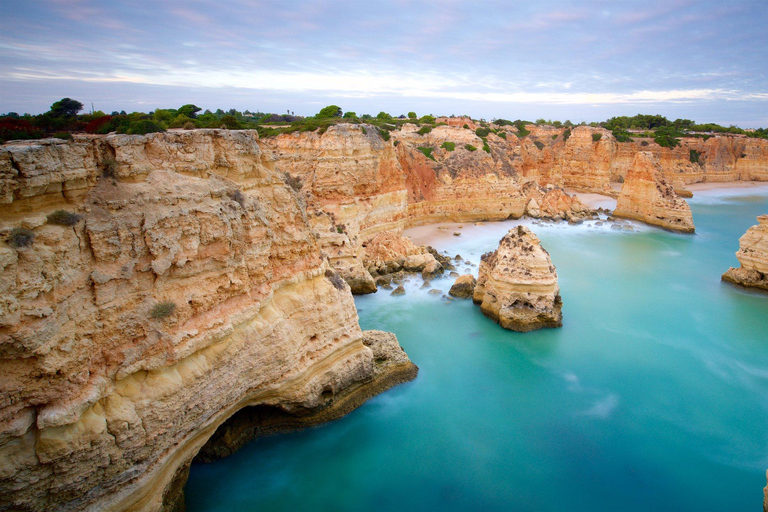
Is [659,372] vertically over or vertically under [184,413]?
under

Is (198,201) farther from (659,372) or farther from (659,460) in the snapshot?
(659,372)

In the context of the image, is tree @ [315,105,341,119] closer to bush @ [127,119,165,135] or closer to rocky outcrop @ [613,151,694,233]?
rocky outcrop @ [613,151,694,233]

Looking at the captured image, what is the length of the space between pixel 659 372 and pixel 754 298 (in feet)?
29.2

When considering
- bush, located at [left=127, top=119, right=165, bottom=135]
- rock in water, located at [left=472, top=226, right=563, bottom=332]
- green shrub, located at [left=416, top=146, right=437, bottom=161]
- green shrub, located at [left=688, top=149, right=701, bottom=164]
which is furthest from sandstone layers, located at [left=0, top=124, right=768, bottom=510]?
green shrub, located at [left=688, top=149, right=701, bottom=164]

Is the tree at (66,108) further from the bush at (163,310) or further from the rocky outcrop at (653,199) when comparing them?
the rocky outcrop at (653,199)

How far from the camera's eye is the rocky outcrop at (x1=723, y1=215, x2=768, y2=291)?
1805 cm

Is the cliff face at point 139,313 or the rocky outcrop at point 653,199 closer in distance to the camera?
the cliff face at point 139,313

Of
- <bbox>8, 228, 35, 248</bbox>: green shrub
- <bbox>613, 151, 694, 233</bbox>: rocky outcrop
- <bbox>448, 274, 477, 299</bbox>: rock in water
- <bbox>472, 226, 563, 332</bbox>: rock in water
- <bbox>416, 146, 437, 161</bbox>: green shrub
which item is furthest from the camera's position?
<bbox>416, 146, 437, 161</bbox>: green shrub

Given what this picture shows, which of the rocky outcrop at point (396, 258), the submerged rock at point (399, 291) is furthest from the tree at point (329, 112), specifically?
the submerged rock at point (399, 291)

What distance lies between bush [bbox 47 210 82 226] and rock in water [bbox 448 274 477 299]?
557 inches

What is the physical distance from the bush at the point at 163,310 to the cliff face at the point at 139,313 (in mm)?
35

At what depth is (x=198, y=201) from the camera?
24.7 ft

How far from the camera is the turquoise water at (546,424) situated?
9.16 metres

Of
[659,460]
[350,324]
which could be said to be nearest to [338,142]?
[350,324]
